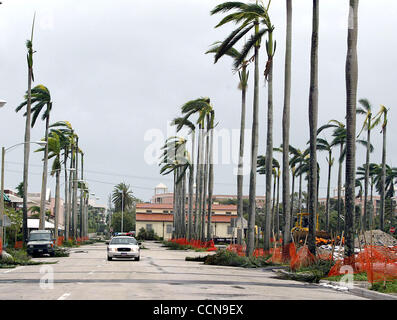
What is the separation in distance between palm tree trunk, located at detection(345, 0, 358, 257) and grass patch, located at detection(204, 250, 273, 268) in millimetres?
9634

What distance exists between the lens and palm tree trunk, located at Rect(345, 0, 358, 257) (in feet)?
86.7

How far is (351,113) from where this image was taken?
2730 cm

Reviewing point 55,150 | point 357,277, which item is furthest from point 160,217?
point 357,277

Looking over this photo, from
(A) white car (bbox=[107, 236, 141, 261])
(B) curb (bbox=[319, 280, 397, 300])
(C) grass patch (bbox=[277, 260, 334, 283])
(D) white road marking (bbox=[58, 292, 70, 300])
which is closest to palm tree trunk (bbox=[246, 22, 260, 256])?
(A) white car (bbox=[107, 236, 141, 261])

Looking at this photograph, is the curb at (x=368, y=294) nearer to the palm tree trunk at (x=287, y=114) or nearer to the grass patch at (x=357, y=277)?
the grass patch at (x=357, y=277)

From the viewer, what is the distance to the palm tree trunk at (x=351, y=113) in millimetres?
26422

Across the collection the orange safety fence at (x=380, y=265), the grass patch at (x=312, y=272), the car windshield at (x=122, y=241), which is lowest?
the grass patch at (x=312, y=272)

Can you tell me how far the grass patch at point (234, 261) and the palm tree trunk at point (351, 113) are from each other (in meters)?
9.63

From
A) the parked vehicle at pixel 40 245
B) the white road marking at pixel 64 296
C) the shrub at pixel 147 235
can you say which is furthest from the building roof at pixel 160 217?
the white road marking at pixel 64 296

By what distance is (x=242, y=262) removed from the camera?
117 feet

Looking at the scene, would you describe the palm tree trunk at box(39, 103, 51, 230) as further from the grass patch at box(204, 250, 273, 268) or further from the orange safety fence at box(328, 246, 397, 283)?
the orange safety fence at box(328, 246, 397, 283)

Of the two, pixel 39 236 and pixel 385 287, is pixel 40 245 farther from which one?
pixel 385 287
